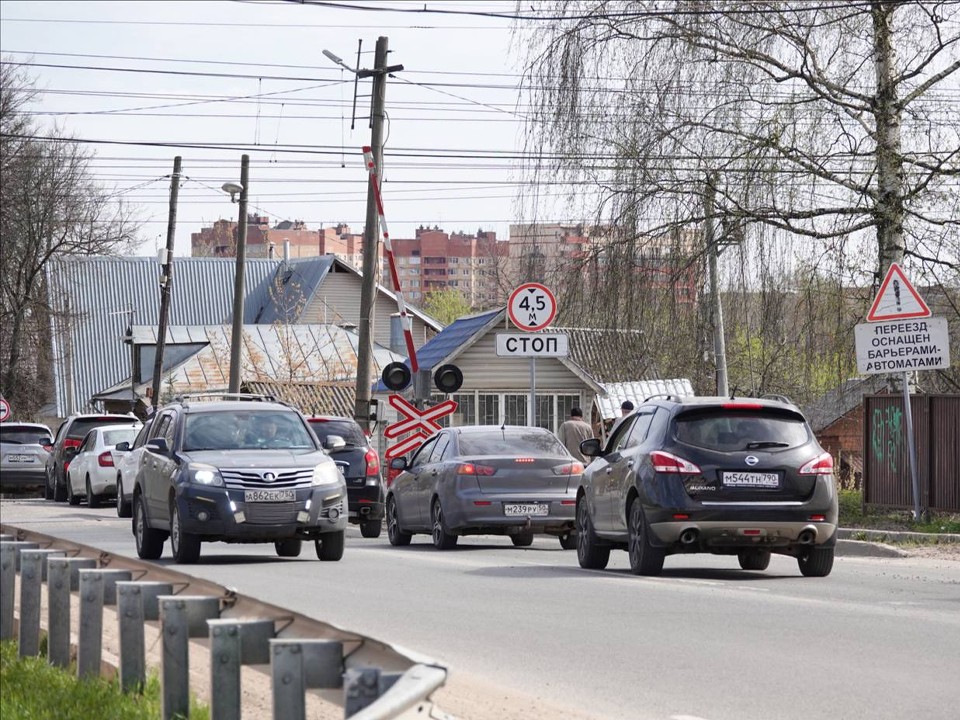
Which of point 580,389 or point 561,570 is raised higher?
point 580,389

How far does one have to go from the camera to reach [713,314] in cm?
2505

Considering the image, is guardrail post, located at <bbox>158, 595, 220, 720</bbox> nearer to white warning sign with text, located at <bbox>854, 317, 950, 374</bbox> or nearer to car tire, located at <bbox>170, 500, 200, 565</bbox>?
car tire, located at <bbox>170, 500, 200, 565</bbox>

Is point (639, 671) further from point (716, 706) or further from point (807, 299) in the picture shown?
point (807, 299)

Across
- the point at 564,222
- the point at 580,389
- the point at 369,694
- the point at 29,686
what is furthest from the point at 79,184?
the point at 369,694

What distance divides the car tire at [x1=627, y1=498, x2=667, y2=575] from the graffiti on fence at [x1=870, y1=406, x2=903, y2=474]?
8.42 m

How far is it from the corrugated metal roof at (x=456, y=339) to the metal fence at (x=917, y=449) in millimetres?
27476

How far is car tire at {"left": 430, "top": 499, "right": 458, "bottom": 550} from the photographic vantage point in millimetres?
22125

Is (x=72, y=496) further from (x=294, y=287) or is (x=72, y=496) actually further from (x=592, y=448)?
(x=294, y=287)

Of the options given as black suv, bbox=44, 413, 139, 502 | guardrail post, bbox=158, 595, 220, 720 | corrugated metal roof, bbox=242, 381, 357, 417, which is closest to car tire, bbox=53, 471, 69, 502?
black suv, bbox=44, 413, 139, 502

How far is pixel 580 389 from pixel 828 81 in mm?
32855

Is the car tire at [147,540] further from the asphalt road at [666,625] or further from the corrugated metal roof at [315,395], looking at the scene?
the corrugated metal roof at [315,395]

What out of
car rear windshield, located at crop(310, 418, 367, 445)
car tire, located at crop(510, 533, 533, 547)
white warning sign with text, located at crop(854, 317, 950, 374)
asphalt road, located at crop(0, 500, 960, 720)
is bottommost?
asphalt road, located at crop(0, 500, 960, 720)

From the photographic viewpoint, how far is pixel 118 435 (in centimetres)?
3878

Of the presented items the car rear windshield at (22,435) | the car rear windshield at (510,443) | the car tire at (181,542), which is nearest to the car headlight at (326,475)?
the car tire at (181,542)
